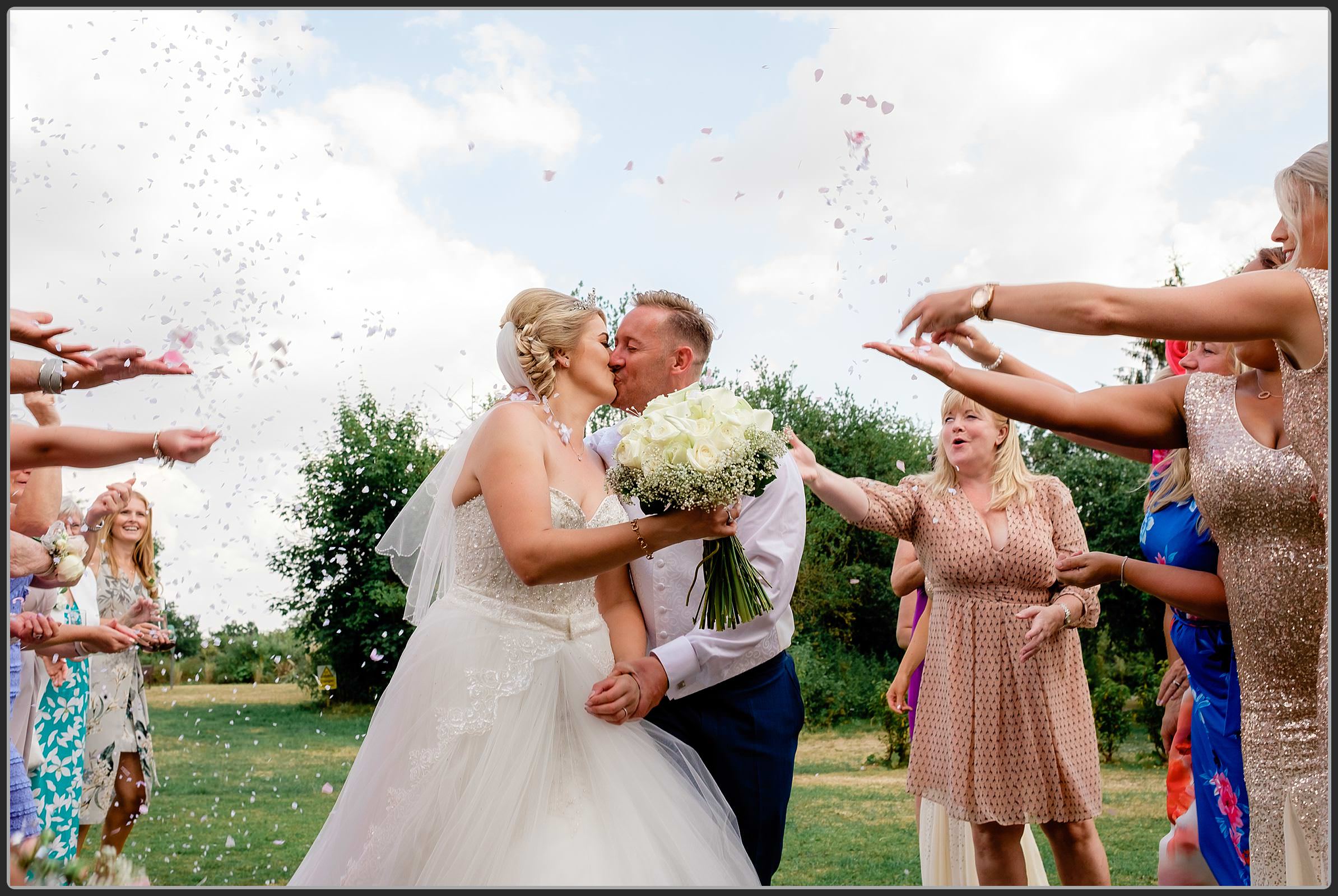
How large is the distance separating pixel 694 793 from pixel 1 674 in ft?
6.34

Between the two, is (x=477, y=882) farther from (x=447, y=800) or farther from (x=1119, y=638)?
(x=1119, y=638)

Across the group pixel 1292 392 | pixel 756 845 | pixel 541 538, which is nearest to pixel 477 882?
pixel 541 538

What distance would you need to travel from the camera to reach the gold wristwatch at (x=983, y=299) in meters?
2.62

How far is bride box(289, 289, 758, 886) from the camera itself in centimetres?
297

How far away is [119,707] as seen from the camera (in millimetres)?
6902

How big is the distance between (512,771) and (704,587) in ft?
3.48

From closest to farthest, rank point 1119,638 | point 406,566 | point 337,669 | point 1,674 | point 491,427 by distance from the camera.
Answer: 1. point 1,674
2. point 491,427
3. point 406,566
4. point 1119,638
5. point 337,669

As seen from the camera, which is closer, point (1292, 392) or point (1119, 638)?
point (1292, 392)

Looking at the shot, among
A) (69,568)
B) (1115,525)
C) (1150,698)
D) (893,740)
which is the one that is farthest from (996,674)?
(1115,525)

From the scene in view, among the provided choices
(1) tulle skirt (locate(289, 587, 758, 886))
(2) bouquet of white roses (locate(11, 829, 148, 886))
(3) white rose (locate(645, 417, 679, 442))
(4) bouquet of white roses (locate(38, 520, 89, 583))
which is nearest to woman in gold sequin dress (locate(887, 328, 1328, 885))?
(3) white rose (locate(645, 417, 679, 442))

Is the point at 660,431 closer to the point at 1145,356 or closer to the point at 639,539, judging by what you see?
the point at 639,539

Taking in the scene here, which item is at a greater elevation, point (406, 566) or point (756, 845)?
point (406, 566)

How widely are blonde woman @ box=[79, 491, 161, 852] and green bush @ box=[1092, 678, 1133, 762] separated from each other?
11034mm

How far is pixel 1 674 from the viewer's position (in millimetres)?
2516
